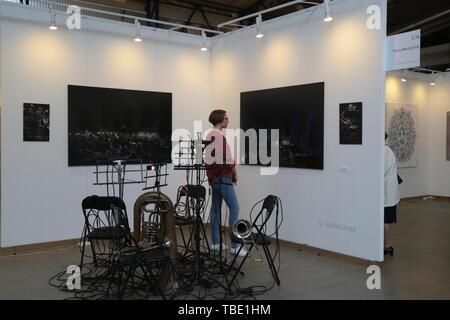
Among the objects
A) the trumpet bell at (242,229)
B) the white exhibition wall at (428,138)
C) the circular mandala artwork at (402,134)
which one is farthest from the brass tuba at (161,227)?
the white exhibition wall at (428,138)

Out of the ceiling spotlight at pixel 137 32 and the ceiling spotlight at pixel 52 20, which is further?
the ceiling spotlight at pixel 137 32

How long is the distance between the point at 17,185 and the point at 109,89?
1845mm

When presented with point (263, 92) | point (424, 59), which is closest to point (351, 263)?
point (263, 92)

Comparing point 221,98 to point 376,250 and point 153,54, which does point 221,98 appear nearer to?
point 153,54

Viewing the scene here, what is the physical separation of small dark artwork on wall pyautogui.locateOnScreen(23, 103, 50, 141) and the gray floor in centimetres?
155

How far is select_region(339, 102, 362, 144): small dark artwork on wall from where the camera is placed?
207 inches

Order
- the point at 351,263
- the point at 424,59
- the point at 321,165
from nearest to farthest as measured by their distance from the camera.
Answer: the point at 351,263 → the point at 321,165 → the point at 424,59

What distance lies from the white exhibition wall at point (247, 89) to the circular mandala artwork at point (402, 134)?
15.2ft

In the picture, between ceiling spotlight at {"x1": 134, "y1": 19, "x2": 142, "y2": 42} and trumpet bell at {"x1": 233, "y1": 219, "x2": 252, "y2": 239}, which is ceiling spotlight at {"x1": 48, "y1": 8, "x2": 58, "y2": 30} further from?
trumpet bell at {"x1": 233, "y1": 219, "x2": 252, "y2": 239}

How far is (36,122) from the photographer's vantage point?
19.1 ft

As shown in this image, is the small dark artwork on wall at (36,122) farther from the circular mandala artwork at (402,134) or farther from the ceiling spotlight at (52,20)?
the circular mandala artwork at (402,134)

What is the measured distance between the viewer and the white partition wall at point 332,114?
16.8 feet
